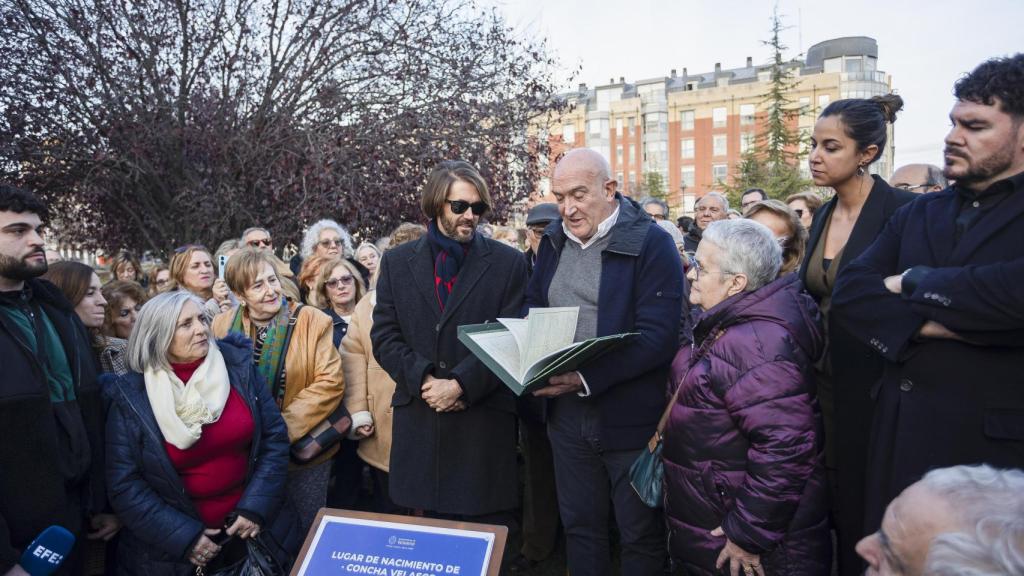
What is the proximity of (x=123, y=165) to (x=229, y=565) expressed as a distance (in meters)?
7.06

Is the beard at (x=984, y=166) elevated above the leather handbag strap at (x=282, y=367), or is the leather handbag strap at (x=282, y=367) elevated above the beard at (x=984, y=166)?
the beard at (x=984, y=166)

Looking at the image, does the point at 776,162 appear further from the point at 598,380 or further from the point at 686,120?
the point at 686,120

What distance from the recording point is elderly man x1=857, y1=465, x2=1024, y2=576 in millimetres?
1236

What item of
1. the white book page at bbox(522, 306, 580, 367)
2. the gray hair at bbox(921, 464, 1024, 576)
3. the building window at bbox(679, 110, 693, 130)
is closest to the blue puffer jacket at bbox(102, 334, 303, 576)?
the white book page at bbox(522, 306, 580, 367)

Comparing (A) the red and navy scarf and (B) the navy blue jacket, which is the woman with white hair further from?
(B) the navy blue jacket

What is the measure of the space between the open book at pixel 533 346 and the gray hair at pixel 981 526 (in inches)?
52.0

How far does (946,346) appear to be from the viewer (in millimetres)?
2164

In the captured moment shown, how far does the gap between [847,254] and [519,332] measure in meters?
1.62

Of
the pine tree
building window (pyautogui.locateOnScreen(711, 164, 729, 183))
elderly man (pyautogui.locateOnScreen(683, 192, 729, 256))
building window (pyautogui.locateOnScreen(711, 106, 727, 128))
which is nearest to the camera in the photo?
elderly man (pyautogui.locateOnScreen(683, 192, 729, 256))

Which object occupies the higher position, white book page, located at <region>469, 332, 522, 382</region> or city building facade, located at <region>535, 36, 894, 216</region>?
city building facade, located at <region>535, 36, 894, 216</region>

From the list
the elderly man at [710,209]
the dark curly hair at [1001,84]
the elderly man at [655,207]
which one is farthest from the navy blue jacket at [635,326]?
the elderly man at [655,207]

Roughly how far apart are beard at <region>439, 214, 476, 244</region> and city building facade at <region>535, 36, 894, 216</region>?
53851mm

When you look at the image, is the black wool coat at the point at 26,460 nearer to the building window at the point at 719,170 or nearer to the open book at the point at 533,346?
the open book at the point at 533,346

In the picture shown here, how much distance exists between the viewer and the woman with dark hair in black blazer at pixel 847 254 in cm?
284
